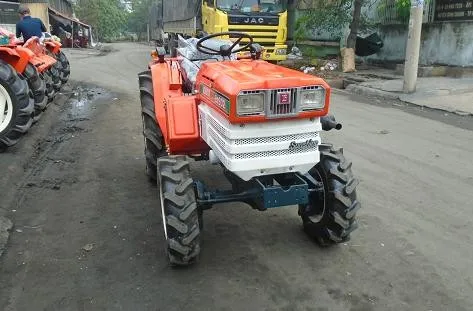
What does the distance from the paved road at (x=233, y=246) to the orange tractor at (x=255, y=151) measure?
0.95ft

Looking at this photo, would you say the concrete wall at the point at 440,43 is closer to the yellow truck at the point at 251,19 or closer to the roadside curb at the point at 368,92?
the roadside curb at the point at 368,92

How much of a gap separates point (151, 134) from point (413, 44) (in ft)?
27.9

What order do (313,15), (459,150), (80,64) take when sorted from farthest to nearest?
(80,64) → (313,15) → (459,150)

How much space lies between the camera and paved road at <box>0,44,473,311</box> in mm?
3355

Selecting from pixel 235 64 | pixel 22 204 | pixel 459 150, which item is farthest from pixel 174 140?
pixel 459 150

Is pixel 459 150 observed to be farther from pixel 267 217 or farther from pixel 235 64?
pixel 235 64

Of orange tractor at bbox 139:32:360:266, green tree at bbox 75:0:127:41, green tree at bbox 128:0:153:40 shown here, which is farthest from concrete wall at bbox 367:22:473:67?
green tree at bbox 128:0:153:40

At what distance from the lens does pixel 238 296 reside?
3359 mm

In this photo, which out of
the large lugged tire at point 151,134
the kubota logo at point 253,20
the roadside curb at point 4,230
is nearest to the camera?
the roadside curb at point 4,230

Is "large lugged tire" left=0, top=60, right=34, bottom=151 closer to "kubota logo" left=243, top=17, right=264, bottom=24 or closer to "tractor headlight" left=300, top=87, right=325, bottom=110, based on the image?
"tractor headlight" left=300, top=87, right=325, bottom=110

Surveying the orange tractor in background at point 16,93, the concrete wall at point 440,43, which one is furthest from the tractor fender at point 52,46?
the concrete wall at point 440,43

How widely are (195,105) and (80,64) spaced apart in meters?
16.3

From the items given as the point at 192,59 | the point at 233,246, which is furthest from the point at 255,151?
the point at 192,59

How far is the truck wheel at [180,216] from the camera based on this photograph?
138 inches
